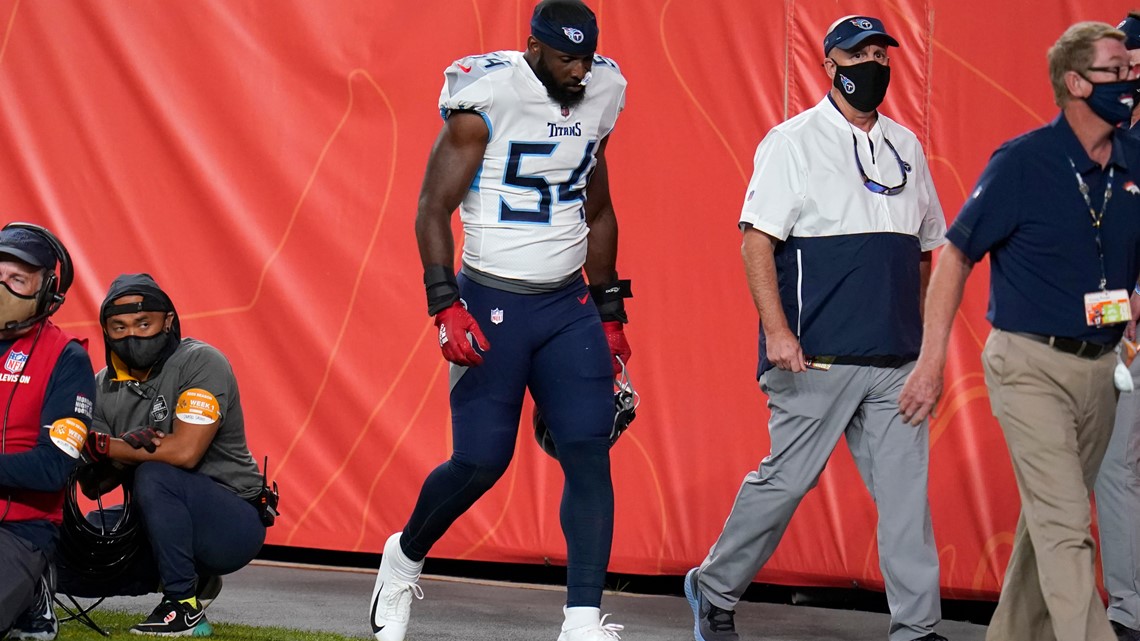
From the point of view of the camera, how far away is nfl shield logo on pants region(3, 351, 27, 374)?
4.23 m

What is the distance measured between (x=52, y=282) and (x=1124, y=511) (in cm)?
351

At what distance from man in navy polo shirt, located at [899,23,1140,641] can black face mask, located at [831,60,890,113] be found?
2.44ft

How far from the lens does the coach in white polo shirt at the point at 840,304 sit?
4.36 meters

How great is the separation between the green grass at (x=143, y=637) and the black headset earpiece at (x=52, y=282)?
106 cm

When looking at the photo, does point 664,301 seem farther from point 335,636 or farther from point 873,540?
point 335,636

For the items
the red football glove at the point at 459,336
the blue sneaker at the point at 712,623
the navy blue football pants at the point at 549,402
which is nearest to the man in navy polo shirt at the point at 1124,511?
the blue sneaker at the point at 712,623

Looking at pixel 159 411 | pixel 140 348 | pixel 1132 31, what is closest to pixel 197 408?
pixel 159 411

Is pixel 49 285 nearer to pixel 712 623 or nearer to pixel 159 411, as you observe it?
pixel 159 411

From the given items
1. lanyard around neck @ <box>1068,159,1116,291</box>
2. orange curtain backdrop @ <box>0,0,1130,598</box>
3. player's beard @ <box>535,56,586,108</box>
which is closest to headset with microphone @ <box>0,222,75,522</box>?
player's beard @ <box>535,56,586,108</box>

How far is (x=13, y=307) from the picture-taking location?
13.9 feet

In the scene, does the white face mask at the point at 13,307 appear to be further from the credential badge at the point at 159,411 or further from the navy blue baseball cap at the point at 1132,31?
the navy blue baseball cap at the point at 1132,31

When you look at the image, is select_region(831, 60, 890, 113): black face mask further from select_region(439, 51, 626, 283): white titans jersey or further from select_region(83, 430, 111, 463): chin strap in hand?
select_region(83, 430, 111, 463): chin strap in hand

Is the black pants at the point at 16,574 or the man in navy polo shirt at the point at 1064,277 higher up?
the man in navy polo shirt at the point at 1064,277

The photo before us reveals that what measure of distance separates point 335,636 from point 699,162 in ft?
7.96
